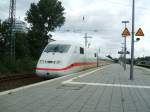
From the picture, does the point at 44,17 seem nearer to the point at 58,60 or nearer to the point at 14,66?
the point at 14,66

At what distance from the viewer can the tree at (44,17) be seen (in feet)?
188

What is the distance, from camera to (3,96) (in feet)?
29.9

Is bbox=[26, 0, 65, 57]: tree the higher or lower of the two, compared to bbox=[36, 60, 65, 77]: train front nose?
higher

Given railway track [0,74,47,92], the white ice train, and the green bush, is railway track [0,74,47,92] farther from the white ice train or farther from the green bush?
the green bush

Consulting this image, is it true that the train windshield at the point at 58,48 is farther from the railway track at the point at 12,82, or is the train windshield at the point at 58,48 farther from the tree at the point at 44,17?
the tree at the point at 44,17

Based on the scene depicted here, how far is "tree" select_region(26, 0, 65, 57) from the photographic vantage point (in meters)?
57.4

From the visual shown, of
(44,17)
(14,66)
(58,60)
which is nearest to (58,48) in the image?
(58,60)

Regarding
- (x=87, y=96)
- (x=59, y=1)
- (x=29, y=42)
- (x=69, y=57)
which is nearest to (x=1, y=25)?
(x=29, y=42)

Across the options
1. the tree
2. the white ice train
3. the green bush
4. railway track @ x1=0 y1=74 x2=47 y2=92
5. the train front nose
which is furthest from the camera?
the tree

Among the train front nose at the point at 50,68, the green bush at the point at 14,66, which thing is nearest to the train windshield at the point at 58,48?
the train front nose at the point at 50,68

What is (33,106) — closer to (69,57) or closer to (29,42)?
(69,57)

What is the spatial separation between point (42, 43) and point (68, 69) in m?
39.0

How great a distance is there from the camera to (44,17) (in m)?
58.1

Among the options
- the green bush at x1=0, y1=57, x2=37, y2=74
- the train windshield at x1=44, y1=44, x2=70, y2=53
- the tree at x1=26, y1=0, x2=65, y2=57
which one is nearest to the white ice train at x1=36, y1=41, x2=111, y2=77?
the train windshield at x1=44, y1=44, x2=70, y2=53
